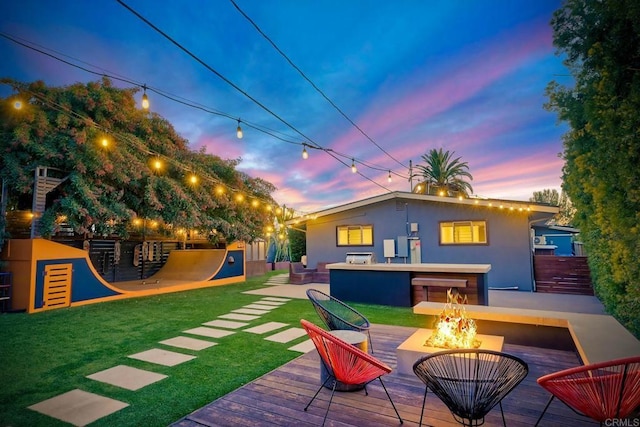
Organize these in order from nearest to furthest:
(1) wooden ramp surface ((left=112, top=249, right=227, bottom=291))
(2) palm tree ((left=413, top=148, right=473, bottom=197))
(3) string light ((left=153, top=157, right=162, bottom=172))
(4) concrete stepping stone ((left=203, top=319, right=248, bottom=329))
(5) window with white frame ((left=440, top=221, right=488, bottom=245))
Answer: (4) concrete stepping stone ((left=203, top=319, right=248, bottom=329)), (3) string light ((left=153, top=157, right=162, bottom=172)), (5) window with white frame ((left=440, top=221, right=488, bottom=245)), (1) wooden ramp surface ((left=112, top=249, right=227, bottom=291)), (2) palm tree ((left=413, top=148, right=473, bottom=197))

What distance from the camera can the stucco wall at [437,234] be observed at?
10.3m

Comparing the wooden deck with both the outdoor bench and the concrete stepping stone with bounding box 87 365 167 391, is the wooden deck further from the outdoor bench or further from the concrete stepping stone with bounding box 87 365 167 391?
the concrete stepping stone with bounding box 87 365 167 391

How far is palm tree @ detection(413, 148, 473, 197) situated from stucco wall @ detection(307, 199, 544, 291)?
11.4 meters

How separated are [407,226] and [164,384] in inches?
401

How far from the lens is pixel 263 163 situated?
1474cm

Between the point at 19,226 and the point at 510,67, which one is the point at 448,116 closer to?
the point at 510,67

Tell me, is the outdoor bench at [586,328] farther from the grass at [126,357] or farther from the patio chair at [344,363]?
the patio chair at [344,363]

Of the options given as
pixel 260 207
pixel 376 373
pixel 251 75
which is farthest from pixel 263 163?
pixel 376 373

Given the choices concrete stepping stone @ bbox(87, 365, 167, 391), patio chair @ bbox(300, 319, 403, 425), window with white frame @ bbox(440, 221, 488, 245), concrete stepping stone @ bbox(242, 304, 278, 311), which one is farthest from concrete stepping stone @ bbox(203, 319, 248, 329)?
window with white frame @ bbox(440, 221, 488, 245)

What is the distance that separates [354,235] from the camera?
1338 cm

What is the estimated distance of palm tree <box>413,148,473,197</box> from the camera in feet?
75.9

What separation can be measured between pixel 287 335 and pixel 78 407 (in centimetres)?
287

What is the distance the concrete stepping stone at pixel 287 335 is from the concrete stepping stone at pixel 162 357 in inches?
49.5

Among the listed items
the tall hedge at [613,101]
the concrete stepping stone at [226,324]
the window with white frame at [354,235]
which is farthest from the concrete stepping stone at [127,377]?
the window with white frame at [354,235]
